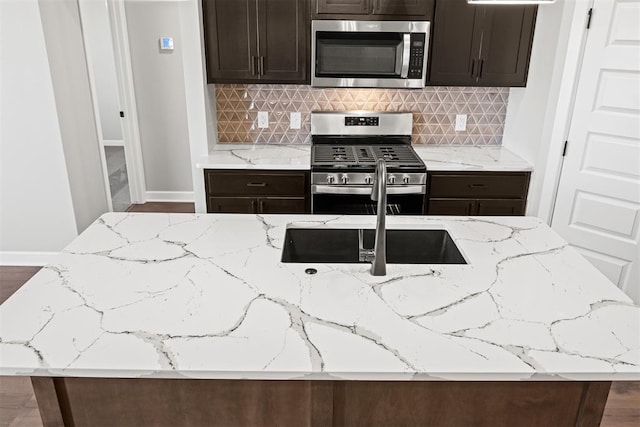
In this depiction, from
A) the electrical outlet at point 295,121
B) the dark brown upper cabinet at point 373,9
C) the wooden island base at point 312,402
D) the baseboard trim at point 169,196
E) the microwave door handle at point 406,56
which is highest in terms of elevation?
the dark brown upper cabinet at point 373,9

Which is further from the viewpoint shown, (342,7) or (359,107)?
(359,107)

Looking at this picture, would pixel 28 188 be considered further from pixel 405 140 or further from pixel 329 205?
pixel 405 140

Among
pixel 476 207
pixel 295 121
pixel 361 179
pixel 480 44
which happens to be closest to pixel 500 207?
pixel 476 207

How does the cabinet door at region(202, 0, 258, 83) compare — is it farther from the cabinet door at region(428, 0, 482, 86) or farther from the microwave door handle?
the cabinet door at region(428, 0, 482, 86)

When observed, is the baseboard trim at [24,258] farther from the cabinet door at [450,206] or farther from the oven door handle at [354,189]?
the cabinet door at [450,206]

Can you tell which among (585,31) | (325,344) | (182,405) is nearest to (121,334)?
(182,405)

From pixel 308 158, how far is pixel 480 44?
138 centimetres

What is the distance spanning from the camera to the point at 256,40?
10.7ft

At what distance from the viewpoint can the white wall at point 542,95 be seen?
3.02 meters

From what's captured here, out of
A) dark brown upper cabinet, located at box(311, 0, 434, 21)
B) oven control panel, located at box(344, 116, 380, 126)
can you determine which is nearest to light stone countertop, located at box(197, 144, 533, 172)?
oven control panel, located at box(344, 116, 380, 126)

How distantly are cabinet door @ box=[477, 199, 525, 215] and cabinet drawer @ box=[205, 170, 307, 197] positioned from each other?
1.21 metres

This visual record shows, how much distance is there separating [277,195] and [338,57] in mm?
997

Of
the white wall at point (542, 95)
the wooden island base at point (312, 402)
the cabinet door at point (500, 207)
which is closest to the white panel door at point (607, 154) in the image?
the white wall at point (542, 95)

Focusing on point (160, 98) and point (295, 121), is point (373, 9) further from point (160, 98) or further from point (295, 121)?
point (160, 98)
